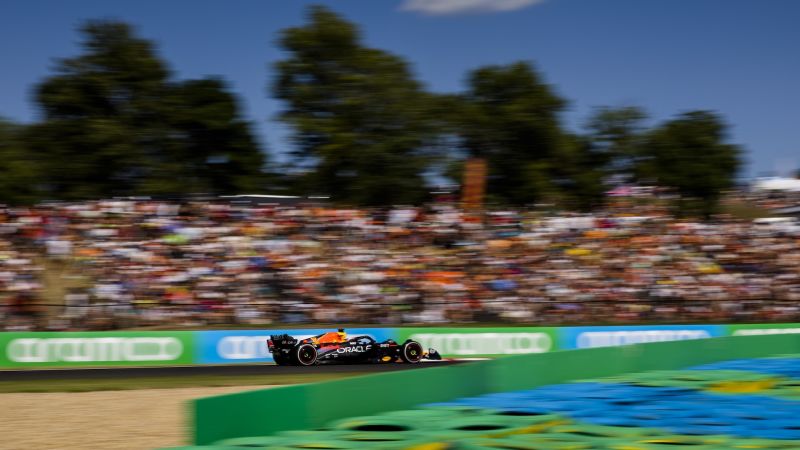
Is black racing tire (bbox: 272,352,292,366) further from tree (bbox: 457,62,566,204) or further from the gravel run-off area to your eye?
tree (bbox: 457,62,566,204)

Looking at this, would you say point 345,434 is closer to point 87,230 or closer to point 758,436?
Answer: point 758,436

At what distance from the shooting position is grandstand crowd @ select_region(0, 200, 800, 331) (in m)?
20.3

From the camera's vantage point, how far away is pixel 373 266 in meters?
22.1

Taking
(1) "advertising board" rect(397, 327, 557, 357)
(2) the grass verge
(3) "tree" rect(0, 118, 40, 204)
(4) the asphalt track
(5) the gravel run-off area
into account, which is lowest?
(5) the gravel run-off area

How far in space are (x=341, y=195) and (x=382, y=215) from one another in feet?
41.5

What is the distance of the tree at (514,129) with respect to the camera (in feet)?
143

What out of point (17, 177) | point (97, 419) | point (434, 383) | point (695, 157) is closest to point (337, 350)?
point (97, 419)

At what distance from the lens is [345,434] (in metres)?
7.24

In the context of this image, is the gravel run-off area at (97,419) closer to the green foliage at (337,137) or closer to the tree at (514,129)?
the green foliage at (337,137)

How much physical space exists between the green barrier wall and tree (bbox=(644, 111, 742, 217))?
35005 millimetres

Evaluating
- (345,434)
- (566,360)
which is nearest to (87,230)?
(566,360)

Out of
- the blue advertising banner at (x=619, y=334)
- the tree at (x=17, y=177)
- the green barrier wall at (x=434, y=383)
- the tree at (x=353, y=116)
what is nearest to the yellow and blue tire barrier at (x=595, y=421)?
the green barrier wall at (x=434, y=383)

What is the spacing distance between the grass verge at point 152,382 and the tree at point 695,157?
35.2m

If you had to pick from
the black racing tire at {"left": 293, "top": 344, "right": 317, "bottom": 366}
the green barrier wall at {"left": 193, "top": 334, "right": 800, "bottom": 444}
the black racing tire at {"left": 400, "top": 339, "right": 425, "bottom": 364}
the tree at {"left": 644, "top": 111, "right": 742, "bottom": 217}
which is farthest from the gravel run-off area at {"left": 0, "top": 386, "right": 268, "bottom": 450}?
the tree at {"left": 644, "top": 111, "right": 742, "bottom": 217}
